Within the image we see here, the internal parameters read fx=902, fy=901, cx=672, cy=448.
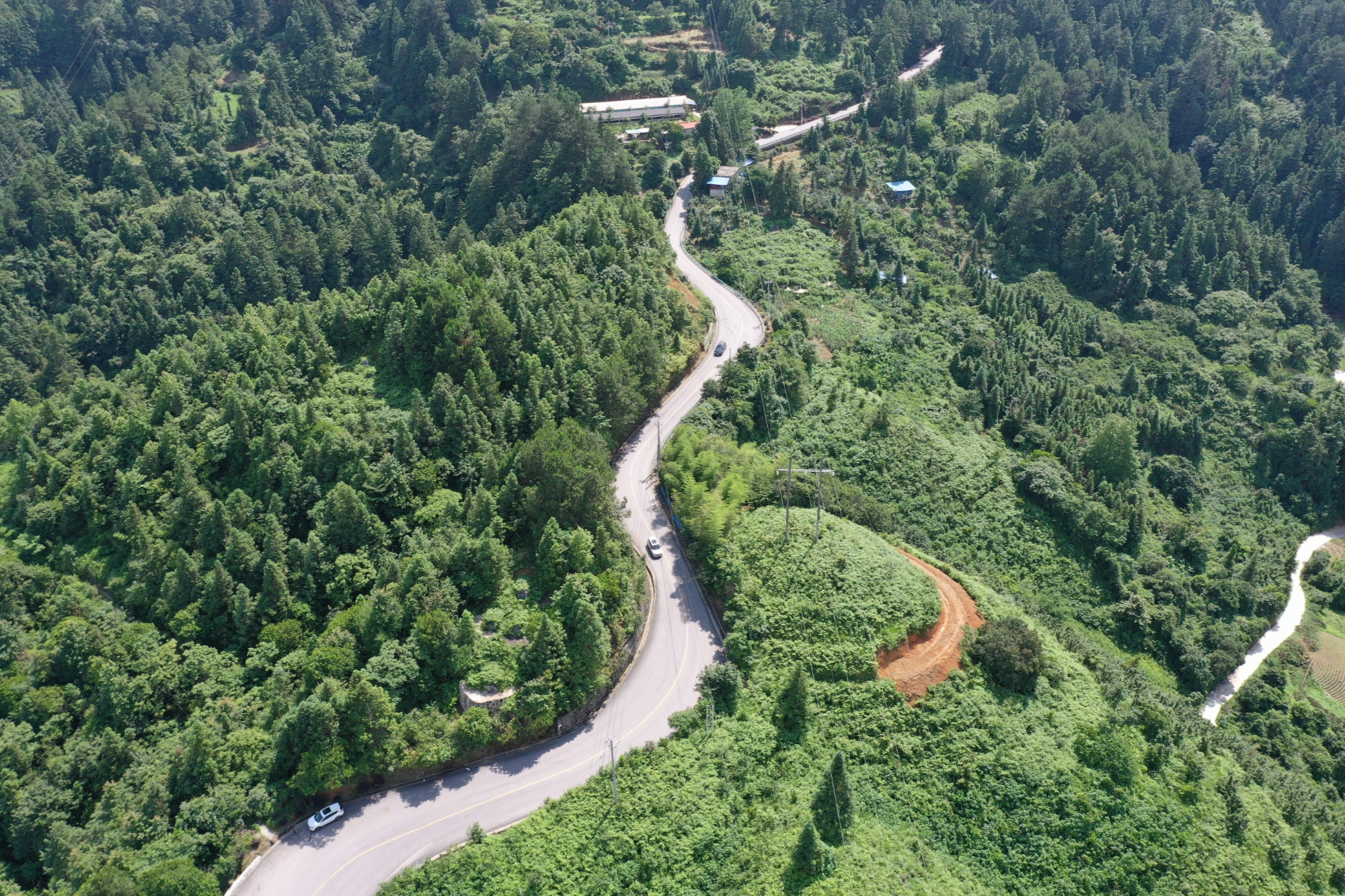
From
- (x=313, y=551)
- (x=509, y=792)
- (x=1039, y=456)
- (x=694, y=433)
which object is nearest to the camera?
(x=509, y=792)

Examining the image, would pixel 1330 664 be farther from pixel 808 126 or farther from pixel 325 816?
pixel 808 126

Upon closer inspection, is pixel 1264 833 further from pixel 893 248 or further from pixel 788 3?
pixel 788 3

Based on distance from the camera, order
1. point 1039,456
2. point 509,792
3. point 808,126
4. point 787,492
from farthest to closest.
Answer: point 808,126, point 1039,456, point 787,492, point 509,792

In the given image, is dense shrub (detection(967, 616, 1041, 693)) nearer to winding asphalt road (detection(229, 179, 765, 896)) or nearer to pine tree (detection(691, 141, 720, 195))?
winding asphalt road (detection(229, 179, 765, 896))

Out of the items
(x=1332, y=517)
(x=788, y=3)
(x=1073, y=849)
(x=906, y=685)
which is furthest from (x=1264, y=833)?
(x=788, y=3)

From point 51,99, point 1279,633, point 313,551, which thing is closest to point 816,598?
point 313,551

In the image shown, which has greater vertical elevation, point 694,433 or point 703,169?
point 703,169
